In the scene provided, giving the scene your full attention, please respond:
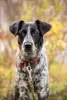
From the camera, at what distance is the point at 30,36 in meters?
7.80

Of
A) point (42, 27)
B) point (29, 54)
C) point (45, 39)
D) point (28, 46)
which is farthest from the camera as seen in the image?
point (45, 39)

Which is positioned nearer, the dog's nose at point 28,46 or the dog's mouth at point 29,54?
the dog's nose at point 28,46

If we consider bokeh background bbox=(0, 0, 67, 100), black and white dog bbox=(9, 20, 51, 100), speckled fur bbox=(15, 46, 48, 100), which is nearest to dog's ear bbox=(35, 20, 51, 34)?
black and white dog bbox=(9, 20, 51, 100)

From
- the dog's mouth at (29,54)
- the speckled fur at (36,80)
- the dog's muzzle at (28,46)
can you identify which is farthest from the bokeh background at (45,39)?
the dog's muzzle at (28,46)

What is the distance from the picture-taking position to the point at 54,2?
10461 millimetres

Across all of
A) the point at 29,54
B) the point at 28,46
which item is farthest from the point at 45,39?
the point at 28,46

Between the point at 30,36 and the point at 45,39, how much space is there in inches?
83.7

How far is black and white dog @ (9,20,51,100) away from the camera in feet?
25.8

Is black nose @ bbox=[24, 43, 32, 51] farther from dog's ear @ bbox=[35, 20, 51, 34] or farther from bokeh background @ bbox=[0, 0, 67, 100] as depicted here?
bokeh background @ bbox=[0, 0, 67, 100]

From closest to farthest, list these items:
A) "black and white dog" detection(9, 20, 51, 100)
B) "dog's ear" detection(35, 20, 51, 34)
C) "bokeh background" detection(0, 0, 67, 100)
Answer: "black and white dog" detection(9, 20, 51, 100) < "dog's ear" detection(35, 20, 51, 34) < "bokeh background" detection(0, 0, 67, 100)

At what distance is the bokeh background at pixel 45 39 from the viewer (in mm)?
9281

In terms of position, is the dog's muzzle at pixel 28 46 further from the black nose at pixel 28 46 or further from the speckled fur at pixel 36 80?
the speckled fur at pixel 36 80

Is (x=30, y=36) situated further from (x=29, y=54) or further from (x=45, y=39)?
(x=45, y=39)

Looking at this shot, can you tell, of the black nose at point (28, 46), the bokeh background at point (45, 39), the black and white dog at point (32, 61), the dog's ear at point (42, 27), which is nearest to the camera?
the black nose at point (28, 46)
